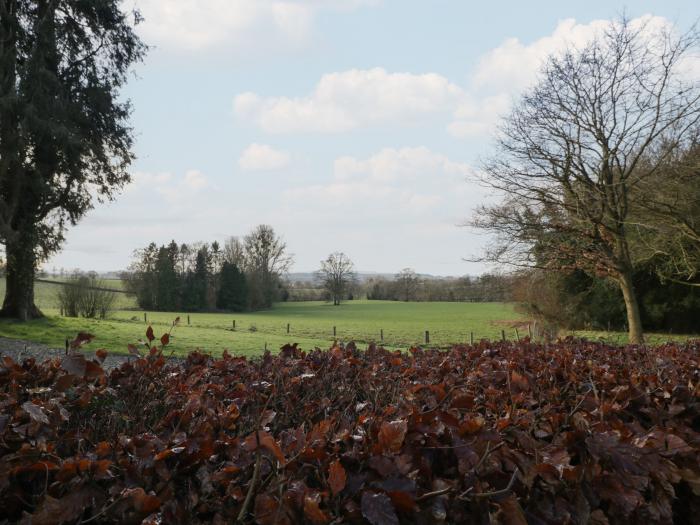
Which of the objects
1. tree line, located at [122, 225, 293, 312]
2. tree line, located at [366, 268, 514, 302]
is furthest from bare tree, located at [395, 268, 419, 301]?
tree line, located at [122, 225, 293, 312]

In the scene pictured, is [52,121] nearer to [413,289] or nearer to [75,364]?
[75,364]

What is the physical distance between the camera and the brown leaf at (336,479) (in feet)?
5.08

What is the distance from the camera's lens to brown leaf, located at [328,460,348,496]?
60.9 inches

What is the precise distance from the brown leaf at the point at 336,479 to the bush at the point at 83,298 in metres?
36.1

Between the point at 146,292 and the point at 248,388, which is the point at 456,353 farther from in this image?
the point at 146,292

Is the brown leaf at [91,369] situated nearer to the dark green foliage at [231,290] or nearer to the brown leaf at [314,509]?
the brown leaf at [314,509]

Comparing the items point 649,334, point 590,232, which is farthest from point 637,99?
point 649,334

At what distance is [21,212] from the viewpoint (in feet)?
71.8

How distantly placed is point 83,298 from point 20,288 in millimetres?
9402

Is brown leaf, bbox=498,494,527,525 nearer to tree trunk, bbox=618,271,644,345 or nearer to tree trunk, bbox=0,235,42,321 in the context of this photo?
tree trunk, bbox=618,271,644,345

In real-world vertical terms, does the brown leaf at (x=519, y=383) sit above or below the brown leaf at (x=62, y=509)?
above

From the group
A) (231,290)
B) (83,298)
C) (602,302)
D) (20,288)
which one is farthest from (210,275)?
(602,302)

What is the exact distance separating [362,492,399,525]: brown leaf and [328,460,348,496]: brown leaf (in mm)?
72

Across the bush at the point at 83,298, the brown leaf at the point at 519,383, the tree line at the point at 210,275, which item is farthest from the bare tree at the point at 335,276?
the brown leaf at the point at 519,383
